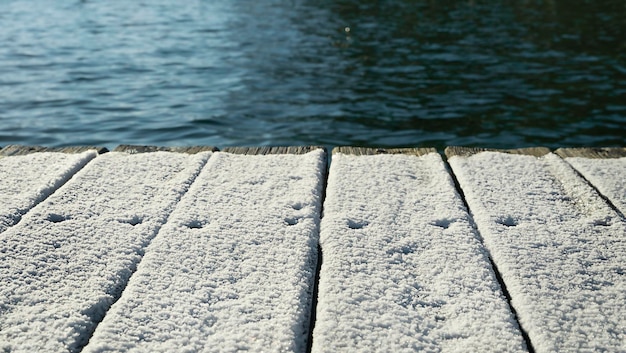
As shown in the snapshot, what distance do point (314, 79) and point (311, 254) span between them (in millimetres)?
7127

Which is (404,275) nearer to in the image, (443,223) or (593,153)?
(443,223)

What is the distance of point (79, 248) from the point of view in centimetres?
213

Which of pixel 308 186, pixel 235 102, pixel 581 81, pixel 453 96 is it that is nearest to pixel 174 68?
pixel 235 102

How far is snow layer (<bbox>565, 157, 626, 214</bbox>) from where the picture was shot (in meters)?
2.62

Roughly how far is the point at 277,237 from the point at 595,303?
950mm

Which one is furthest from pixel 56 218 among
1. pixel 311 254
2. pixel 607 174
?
pixel 607 174

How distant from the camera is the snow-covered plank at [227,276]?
1.68 meters

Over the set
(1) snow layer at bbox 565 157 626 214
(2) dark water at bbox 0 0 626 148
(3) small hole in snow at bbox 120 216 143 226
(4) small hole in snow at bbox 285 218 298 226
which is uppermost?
(3) small hole in snow at bbox 120 216 143 226

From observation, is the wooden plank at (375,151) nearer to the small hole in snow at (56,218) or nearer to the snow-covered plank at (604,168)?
the snow-covered plank at (604,168)

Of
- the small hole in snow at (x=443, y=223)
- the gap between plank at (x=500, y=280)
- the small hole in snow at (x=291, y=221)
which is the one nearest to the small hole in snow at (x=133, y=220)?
the small hole in snow at (x=291, y=221)

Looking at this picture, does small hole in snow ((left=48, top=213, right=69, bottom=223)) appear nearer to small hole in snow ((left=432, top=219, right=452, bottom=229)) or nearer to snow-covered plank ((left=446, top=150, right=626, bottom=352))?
small hole in snow ((left=432, top=219, right=452, bottom=229))

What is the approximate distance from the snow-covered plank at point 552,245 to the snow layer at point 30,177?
5.17 feet

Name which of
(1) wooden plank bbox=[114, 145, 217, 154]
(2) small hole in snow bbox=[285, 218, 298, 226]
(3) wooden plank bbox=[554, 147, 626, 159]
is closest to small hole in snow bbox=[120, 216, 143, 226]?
(2) small hole in snow bbox=[285, 218, 298, 226]

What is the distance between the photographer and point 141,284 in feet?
6.23
